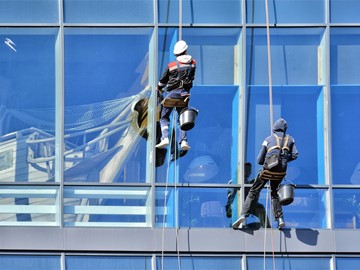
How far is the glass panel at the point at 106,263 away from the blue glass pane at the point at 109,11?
11.8 ft

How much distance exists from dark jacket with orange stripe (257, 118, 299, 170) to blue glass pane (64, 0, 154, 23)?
2.73 meters

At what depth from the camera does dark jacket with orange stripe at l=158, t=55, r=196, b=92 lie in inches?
886

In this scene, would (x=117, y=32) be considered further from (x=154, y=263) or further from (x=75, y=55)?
(x=154, y=263)

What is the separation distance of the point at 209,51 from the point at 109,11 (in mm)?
1638

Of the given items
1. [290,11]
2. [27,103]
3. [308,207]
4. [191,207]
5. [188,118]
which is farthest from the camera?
[290,11]

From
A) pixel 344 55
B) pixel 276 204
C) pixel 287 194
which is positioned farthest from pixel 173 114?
pixel 344 55

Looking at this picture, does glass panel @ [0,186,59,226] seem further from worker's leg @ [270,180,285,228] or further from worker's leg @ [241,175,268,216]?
worker's leg @ [270,180,285,228]

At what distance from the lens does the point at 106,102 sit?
23406mm

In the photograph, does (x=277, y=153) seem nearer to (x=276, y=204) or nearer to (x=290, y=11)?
(x=276, y=204)

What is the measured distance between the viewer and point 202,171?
76.1 feet

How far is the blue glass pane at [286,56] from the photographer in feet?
76.9

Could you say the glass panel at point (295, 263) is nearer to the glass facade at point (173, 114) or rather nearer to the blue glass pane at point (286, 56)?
the glass facade at point (173, 114)

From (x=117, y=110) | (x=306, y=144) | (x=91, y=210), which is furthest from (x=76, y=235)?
(x=306, y=144)

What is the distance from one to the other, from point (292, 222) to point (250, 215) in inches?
25.9
